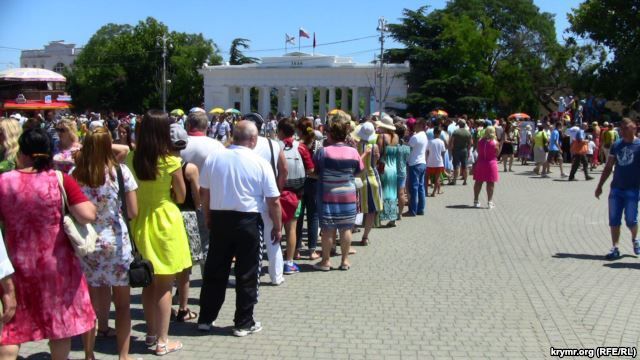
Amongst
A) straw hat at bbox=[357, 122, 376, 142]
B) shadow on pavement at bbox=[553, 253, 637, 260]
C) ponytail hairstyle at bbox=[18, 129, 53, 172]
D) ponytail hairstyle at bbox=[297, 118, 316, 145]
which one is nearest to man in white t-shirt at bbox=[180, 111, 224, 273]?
ponytail hairstyle at bbox=[297, 118, 316, 145]

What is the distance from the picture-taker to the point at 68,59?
140625 mm

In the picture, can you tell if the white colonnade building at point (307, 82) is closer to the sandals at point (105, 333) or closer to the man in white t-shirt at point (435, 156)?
the man in white t-shirt at point (435, 156)

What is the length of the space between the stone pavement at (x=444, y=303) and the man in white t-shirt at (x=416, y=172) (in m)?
1.88

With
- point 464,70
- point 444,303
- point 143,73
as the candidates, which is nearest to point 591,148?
point 444,303

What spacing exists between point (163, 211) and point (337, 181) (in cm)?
320

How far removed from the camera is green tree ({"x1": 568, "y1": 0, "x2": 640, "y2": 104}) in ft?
127

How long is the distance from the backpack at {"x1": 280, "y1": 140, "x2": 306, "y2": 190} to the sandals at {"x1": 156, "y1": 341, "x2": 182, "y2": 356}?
116 inches

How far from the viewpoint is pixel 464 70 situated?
180 ft

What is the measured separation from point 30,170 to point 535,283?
5.82 meters

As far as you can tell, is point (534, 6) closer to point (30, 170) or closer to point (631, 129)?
point (631, 129)

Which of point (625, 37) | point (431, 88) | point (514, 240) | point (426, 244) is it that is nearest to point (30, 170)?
point (426, 244)

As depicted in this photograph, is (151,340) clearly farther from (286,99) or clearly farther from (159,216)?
(286,99)

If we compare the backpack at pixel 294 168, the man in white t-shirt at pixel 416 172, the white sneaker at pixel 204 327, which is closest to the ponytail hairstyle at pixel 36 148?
the white sneaker at pixel 204 327

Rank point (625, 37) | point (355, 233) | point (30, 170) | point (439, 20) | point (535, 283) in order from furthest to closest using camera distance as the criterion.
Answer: point (439, 20) → point (625, 37) → point (355, 233) → point (535, 283) → point (30, 170)
